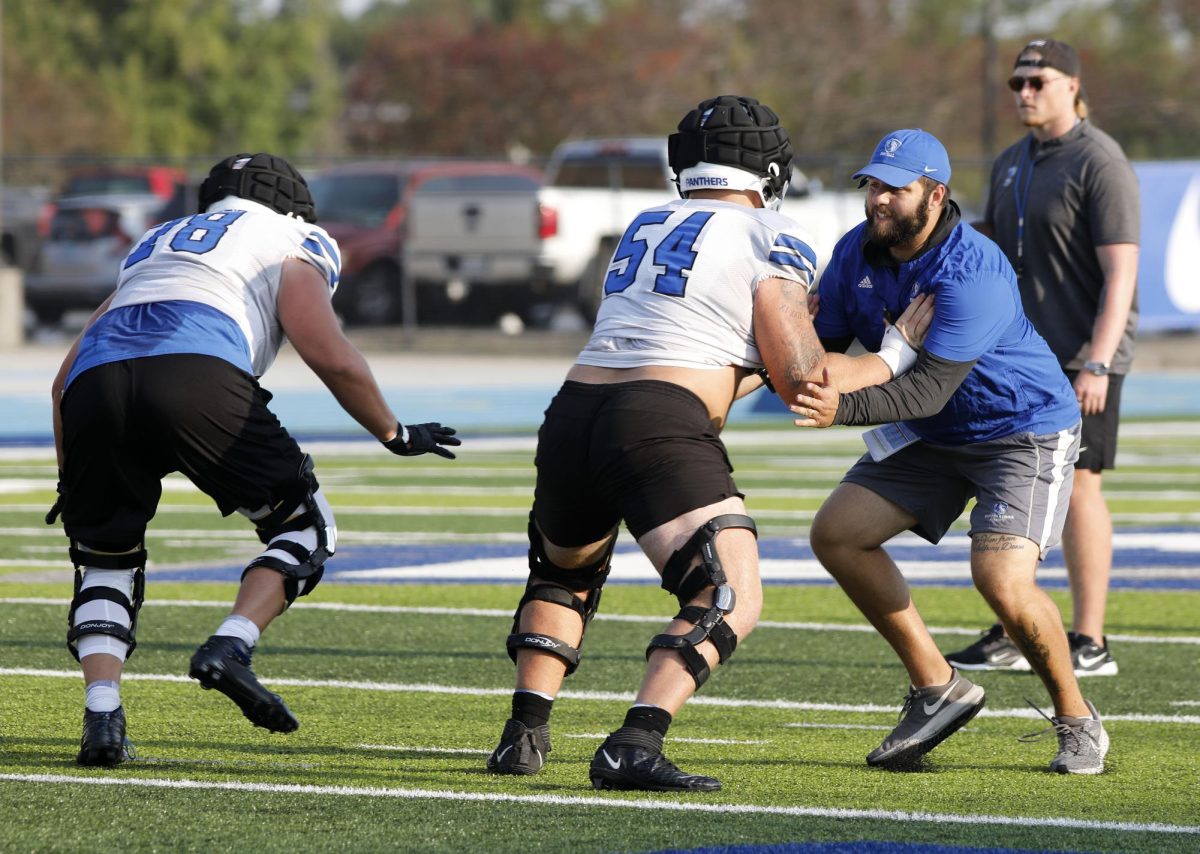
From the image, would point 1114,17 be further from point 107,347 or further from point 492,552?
point 107,347

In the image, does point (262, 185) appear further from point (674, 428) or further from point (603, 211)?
point (603, 211)

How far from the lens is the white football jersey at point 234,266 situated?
5.73 meters

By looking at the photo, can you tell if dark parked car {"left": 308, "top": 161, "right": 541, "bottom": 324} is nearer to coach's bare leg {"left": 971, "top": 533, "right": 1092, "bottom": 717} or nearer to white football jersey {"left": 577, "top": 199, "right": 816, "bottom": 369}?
coach's bare leg {"left": 971, "top": 533, "right": 1092, "bottom": 717}

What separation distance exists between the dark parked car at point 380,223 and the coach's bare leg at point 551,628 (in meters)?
19.7

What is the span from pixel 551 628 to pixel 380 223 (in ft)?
66.4

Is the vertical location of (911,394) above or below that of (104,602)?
above

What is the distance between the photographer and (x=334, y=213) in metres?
25.6

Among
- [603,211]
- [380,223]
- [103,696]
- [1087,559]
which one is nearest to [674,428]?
[103,696]

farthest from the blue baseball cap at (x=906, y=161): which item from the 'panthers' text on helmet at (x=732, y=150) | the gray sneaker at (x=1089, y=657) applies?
the gray sneaker at (x=1089, y=657)

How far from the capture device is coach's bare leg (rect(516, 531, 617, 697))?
18.1 ft

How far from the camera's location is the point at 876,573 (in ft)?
19.1

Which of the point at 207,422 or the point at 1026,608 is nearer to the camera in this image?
the point at 207,422

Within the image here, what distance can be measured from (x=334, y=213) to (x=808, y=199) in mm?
5621

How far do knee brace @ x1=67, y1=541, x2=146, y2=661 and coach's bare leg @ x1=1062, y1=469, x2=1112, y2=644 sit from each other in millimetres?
3317
